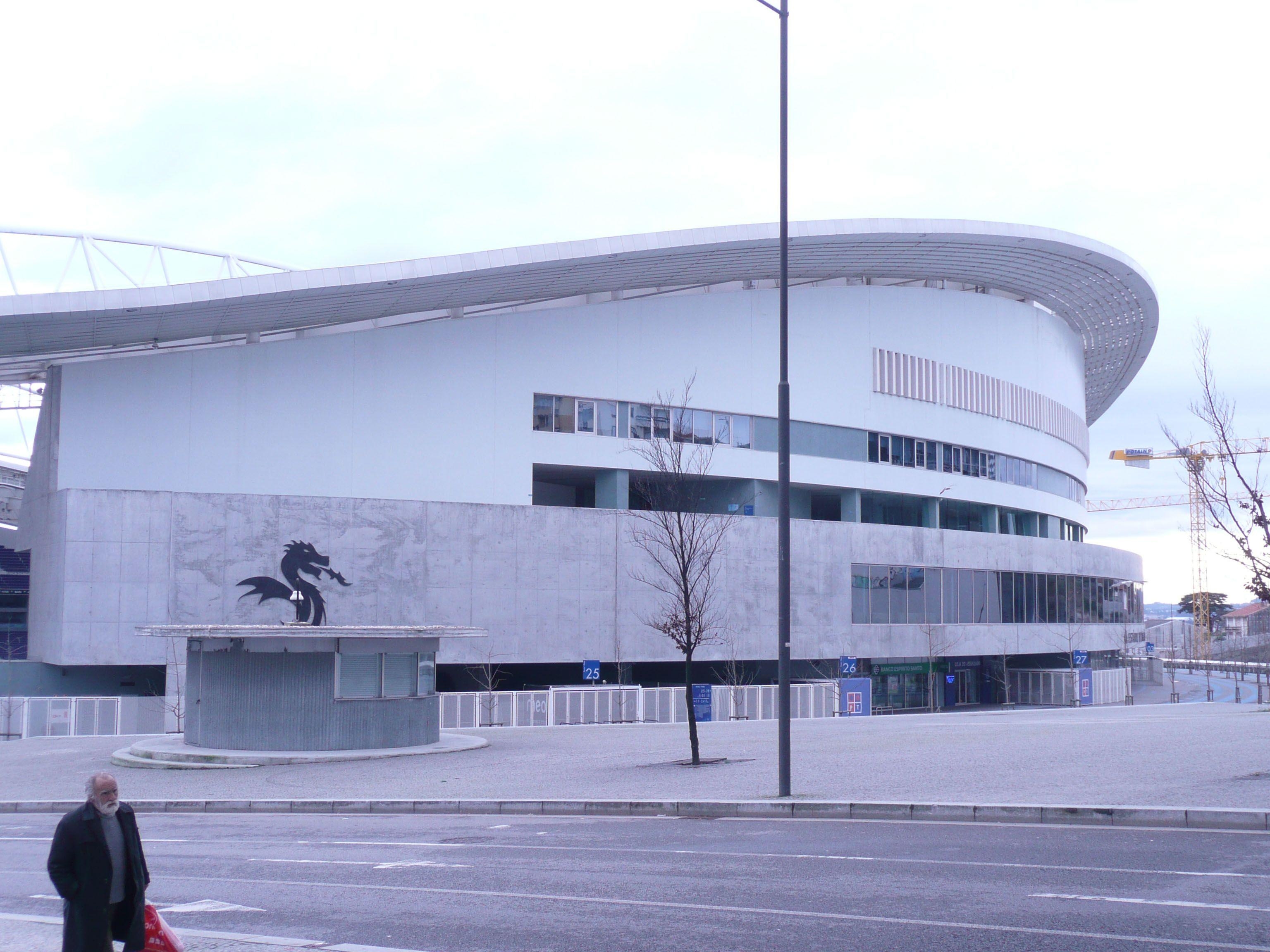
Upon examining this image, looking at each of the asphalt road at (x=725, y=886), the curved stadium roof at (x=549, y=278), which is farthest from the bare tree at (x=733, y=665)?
the asphalt road at (x=725, y=886)

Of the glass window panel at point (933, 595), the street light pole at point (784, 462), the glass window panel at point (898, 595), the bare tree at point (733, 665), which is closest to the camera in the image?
the street light pole at point (784, 462)

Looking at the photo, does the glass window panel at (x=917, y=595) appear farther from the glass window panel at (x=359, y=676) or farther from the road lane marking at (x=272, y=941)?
the road lane marking at (x=272, y=941)

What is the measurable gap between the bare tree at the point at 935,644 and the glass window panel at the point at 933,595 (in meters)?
0.38

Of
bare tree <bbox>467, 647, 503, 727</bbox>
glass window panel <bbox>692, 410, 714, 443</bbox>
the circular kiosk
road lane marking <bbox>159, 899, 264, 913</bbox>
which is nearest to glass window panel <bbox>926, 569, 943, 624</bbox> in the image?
glass window panel <bbox>692, 410, 714, 443</bbox>

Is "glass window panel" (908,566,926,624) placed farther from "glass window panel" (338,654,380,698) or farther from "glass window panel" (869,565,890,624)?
"glass window panel" (338,654,380,698)

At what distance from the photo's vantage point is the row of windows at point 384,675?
84.2 feet

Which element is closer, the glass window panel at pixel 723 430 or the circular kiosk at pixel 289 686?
the circular kiosk at pixel 289 686

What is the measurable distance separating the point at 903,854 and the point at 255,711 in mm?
17044

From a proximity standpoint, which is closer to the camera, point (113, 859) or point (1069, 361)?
point (113, 859)

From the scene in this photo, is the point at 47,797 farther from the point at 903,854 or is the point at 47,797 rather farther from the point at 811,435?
the point at 811,435

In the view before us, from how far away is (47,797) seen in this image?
20.2m

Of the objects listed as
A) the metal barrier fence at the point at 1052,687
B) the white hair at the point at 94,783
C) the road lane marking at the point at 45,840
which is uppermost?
the white hair at the point at 94,783

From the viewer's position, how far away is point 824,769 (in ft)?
65.1

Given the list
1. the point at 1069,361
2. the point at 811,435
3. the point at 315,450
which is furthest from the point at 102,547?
the point at 1069,361
